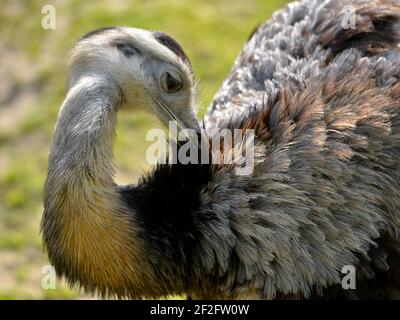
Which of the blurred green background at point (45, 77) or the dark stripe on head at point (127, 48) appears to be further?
the blurred green background at point (45, 77)

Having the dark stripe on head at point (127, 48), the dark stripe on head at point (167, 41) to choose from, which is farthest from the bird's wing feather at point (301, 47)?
the dark stripe on head at point (127, 48)

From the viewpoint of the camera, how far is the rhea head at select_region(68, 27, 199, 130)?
4.19 m

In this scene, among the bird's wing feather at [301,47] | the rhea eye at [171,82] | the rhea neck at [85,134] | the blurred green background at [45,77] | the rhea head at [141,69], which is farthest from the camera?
the blurred green background at [45,77]

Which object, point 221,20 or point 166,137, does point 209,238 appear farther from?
point 221,20

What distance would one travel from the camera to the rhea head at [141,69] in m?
4.19

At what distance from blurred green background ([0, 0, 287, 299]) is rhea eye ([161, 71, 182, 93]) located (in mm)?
2501

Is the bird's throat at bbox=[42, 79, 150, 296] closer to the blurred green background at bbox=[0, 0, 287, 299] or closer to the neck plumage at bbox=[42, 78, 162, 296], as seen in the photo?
the neck plumage at bbox=[42, 78, 162, 296]

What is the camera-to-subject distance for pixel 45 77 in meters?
9.74

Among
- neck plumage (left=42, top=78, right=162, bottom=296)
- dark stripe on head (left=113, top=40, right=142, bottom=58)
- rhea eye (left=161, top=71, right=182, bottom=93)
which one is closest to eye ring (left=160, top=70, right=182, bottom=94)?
rhea eye (left=161, top=71, right=182, bottom=93)

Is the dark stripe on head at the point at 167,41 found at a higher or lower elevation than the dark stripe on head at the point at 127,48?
higher

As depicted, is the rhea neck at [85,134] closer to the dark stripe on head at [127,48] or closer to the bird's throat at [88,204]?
the bird's throat at [88,204]

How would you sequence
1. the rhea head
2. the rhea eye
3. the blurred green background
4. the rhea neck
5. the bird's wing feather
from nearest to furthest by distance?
the rhea neck
the rhea head
the rhea eye
the bird's wing feather
the blurred green background

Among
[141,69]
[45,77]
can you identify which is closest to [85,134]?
[141,69]

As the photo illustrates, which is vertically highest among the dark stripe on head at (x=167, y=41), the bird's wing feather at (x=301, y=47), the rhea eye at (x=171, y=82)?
the bird's wing feather at (x=301, y=47)
